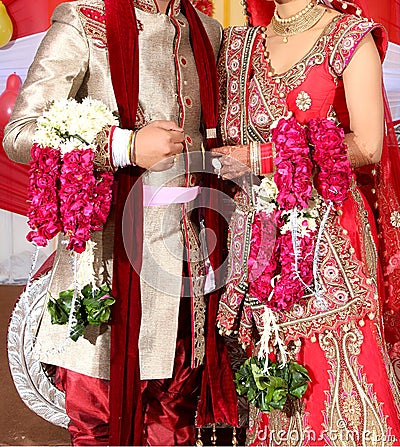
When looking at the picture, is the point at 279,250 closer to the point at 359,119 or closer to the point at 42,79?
the point at 359,119

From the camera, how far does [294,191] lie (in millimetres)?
1683

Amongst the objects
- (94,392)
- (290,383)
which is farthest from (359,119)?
(94,392)

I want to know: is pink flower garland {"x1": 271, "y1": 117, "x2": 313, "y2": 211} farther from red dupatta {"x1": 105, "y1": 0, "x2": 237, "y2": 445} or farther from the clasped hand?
red dupatta {"x1": 105, "y1": 0, "x2": 237, "y2": 445}

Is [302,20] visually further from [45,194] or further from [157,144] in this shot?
[45,194]

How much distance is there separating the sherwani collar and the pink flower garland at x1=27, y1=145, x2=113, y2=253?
53 cm

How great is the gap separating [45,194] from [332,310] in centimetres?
82

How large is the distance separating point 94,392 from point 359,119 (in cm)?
107

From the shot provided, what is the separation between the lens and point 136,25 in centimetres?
187

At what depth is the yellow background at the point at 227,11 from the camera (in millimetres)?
3918

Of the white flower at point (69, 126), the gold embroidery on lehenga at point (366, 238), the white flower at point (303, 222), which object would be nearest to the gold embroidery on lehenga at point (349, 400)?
the gold embroidery on lehenga at point (366, 238)

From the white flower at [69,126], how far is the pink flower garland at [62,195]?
22mm

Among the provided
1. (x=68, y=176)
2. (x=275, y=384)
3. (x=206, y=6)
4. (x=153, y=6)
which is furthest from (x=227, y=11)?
(x=275, y=384)

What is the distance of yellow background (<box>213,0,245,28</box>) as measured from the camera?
3918 mm

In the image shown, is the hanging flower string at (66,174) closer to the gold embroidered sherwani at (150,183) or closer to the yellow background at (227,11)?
the gold embroidered sherwani at (150,183)
